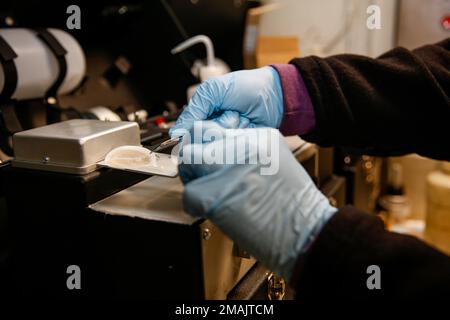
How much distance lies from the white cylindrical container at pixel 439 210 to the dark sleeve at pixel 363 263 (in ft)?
4.06

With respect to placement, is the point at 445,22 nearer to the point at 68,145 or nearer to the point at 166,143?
the point at 166,143

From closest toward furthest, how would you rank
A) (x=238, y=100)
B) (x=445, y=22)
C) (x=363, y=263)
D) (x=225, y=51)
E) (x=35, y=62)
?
(x=363, y=263) < (x=238, y=100) < (x=35, y=62) < (x=225, y=51) < (x=445, y=22)

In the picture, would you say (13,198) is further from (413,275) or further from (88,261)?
(413,275)

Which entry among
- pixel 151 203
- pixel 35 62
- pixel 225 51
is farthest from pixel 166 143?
pixel 225 51

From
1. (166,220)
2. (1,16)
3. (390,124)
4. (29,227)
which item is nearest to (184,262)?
(166,220)

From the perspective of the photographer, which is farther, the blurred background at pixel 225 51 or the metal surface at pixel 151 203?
the blurred background at pixel 225 51

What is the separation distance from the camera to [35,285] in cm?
72

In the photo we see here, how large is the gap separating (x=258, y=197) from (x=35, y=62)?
26.0 inches

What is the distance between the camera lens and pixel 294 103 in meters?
0.83

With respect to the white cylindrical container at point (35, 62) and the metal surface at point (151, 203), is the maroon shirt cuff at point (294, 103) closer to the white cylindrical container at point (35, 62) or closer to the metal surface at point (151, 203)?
the metal surface at point (151, 203)

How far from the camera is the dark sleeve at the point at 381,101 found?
2.74 ft

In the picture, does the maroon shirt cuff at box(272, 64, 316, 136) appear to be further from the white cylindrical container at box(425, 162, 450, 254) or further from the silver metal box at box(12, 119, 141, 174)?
the white cylindrical container at box(425, 162, 450, 254)

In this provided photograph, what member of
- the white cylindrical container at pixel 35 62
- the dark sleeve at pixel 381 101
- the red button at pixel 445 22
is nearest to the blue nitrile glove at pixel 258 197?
the dark sleeve at pixel 381 101
